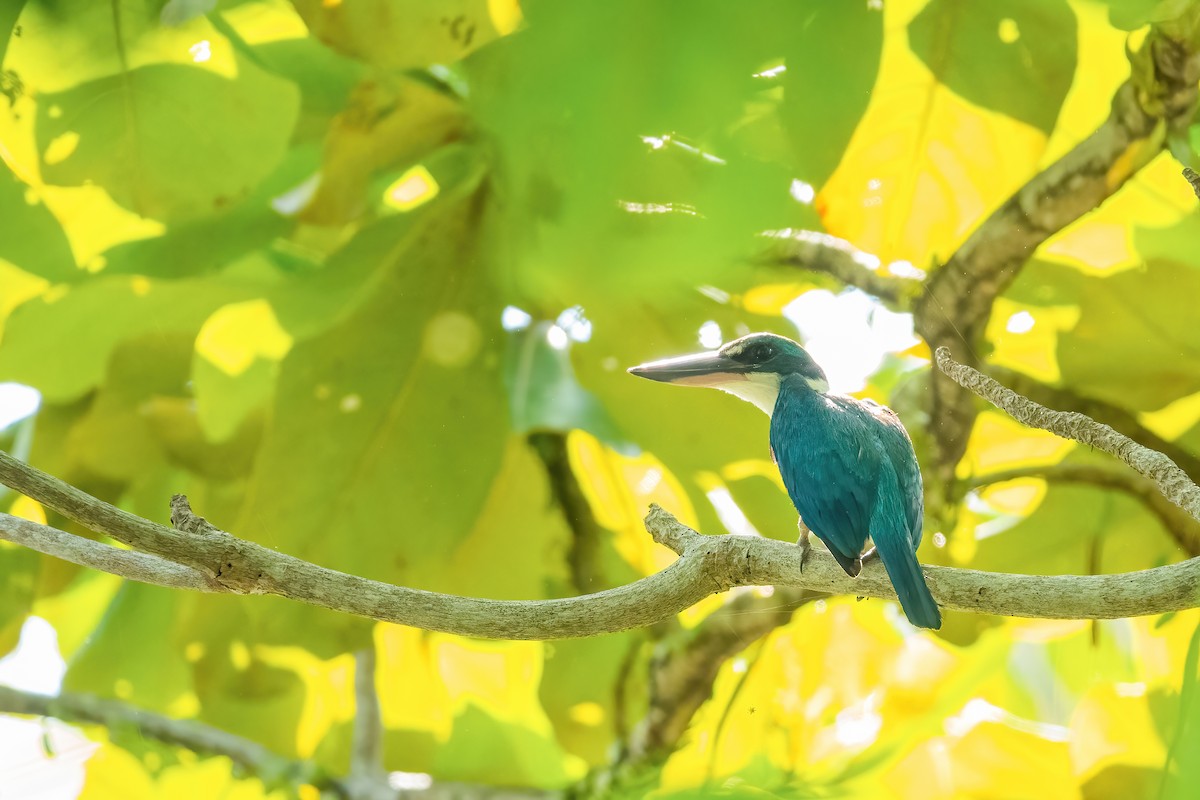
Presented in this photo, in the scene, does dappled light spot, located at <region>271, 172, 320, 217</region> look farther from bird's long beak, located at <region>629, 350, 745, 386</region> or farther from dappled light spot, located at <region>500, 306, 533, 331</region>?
bird's long beak, located at <region>629, 350, 745, 386</region>

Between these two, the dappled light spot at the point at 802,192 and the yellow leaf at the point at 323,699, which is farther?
the yellow leaf at the point at 323,699

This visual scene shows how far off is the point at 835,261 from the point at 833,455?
27 cm

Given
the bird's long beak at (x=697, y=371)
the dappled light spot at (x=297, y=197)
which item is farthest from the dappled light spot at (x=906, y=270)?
the dappled light spot at (x=297, y=197)

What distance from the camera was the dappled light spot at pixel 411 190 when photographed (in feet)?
3.12

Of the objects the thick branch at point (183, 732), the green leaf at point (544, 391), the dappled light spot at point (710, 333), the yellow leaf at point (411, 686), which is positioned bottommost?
the thick branch at point (183, 732)

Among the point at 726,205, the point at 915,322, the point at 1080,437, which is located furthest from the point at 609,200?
the point at 1080,437

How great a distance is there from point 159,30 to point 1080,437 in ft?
2.79

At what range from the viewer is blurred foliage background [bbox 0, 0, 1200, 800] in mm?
879

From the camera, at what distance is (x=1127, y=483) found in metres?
0.94

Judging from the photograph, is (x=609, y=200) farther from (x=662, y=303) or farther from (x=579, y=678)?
(x=579, y=678)

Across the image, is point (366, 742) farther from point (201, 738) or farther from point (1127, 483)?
point (1127, 483)

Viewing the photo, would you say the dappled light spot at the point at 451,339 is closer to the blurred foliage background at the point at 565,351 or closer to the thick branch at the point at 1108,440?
the blurred foliage background at the point at 565,351

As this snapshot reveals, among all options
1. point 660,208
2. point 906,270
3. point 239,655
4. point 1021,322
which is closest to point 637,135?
point 660,208

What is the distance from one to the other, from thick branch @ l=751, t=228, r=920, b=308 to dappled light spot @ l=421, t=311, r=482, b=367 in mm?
275
